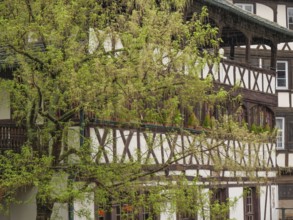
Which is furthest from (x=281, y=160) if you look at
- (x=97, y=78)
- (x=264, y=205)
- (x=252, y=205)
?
(x=97, y=78)

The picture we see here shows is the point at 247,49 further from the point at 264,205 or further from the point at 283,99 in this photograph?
the point at 283,99

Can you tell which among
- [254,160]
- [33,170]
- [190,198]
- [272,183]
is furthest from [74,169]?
[272,183]

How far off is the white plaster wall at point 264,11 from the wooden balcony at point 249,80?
9.27 metres

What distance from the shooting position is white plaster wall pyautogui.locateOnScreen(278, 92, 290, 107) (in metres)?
42.1

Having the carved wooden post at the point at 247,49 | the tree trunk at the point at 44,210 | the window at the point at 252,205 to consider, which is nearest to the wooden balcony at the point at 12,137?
the tree trunk at the point at 44,210

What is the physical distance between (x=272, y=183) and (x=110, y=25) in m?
15.7

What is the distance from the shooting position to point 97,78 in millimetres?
18047

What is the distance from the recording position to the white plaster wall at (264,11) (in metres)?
42.0

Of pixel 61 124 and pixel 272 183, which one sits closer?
pixel 61 124

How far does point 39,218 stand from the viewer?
786 inches

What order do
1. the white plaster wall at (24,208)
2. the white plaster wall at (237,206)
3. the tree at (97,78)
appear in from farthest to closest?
the white plaster wall at (237,206)
the white plaster wall at (24,208)
the tree at (97,78)

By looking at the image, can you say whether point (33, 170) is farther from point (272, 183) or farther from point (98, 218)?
point (272, 183)

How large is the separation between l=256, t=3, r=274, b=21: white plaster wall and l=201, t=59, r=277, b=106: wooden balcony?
365 inches

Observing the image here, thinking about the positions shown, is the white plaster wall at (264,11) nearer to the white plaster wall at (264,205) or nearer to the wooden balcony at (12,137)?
the white plaster wall at (264,205)
